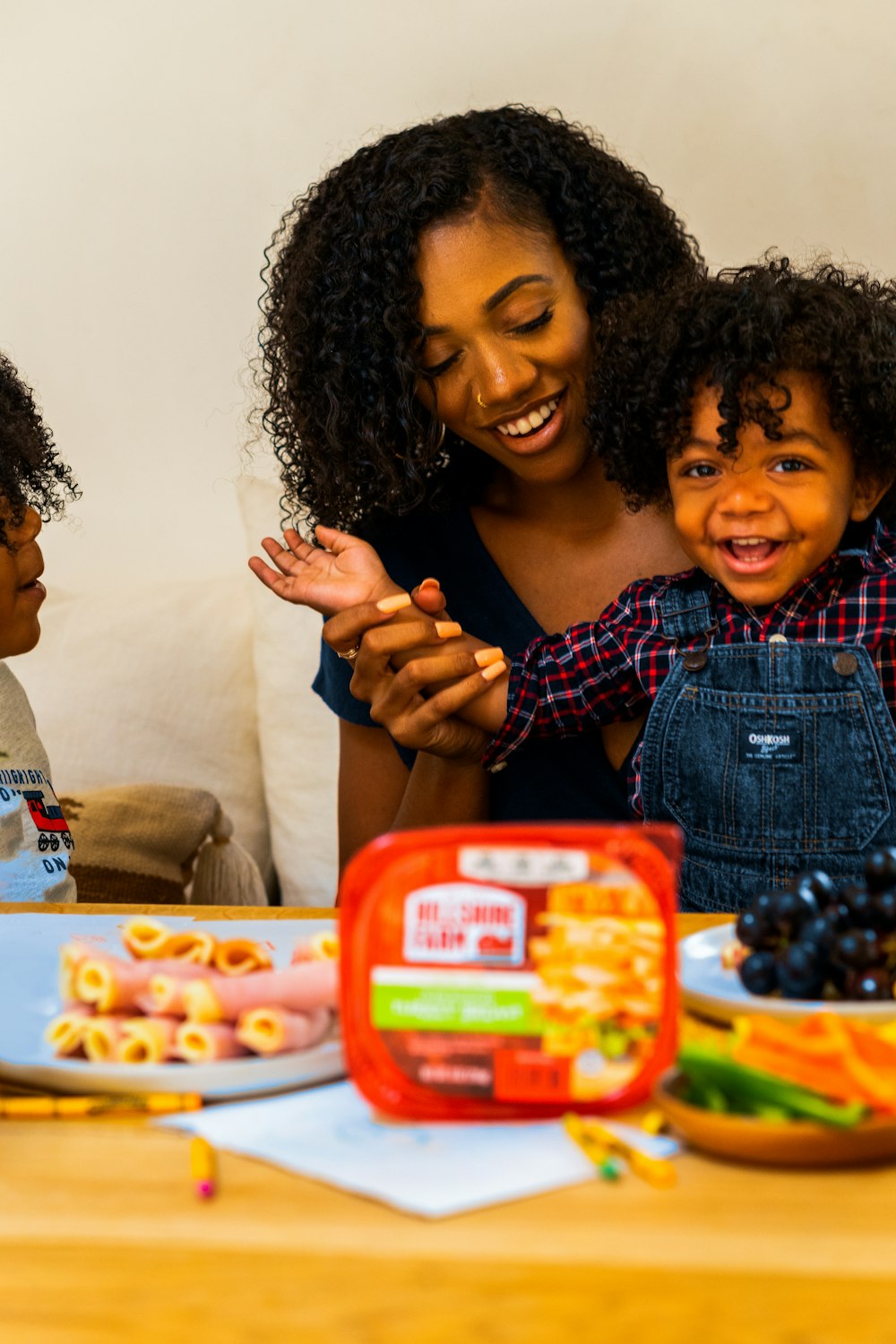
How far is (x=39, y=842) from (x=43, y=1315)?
36.7 inches

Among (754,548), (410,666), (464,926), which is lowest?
(464,926)

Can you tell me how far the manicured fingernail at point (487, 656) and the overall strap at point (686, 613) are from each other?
8.0 inches

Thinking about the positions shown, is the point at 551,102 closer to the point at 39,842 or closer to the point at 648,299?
the point at 648,299

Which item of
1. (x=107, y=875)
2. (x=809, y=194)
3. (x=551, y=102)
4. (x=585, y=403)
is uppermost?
(x=551, y=102)

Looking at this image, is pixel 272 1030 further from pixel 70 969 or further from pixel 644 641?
pixel 644 641

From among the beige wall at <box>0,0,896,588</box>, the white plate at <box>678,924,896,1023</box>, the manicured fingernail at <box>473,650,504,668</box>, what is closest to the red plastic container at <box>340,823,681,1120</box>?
the white plate at <box>678,924,896,1023</box>

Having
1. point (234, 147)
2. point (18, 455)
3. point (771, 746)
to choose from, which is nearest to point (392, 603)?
point (771, 746)

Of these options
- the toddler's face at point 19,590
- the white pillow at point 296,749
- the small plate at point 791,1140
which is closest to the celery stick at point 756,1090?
the small plate at point 791,1140

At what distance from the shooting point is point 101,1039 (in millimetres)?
660

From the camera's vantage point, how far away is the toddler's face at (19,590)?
152 centimetres

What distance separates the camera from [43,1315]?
1.65 feet

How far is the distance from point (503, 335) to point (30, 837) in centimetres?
71

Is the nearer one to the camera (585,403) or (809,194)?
(585,403)

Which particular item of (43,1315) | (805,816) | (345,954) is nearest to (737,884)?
(805,816)
